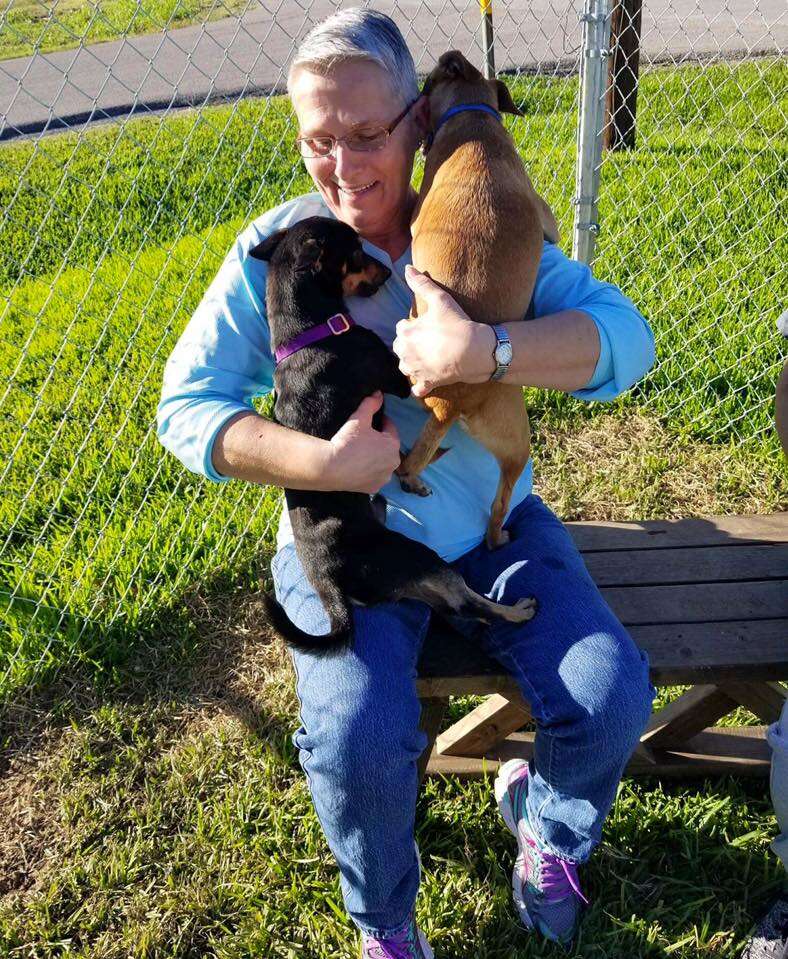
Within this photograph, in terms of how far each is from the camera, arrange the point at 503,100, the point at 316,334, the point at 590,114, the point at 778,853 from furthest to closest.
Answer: the point at 590,114 → the point at 503,100 → the point at 316,334 → the point at 778,853

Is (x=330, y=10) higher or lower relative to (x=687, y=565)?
lower

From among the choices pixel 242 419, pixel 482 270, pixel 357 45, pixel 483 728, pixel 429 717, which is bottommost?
pixel 483 728

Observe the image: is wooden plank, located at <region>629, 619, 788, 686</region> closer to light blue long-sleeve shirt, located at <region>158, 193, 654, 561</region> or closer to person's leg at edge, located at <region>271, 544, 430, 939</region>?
light blue long-sleeve shirt, located at <region>158, 193, 654, 561</region>

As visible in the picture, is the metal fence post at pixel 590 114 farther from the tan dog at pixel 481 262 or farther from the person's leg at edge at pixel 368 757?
the person's leg at edge at pixel 368 757

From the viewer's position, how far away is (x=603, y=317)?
2.01 m

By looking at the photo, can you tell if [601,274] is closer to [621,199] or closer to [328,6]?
[621,199]

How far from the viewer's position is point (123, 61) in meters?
11.7

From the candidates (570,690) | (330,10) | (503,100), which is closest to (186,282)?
(503,100)

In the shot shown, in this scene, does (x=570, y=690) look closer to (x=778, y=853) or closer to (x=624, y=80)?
(x=778, y=853)

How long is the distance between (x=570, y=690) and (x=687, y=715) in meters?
0.73

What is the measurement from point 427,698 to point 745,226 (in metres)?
4.00

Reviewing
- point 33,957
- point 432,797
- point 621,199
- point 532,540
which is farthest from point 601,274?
point 33,957

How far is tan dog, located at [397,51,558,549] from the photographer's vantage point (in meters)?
2.05

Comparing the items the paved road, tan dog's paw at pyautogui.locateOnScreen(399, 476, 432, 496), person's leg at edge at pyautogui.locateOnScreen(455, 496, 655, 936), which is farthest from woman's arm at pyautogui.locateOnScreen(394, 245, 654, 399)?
the paved road
